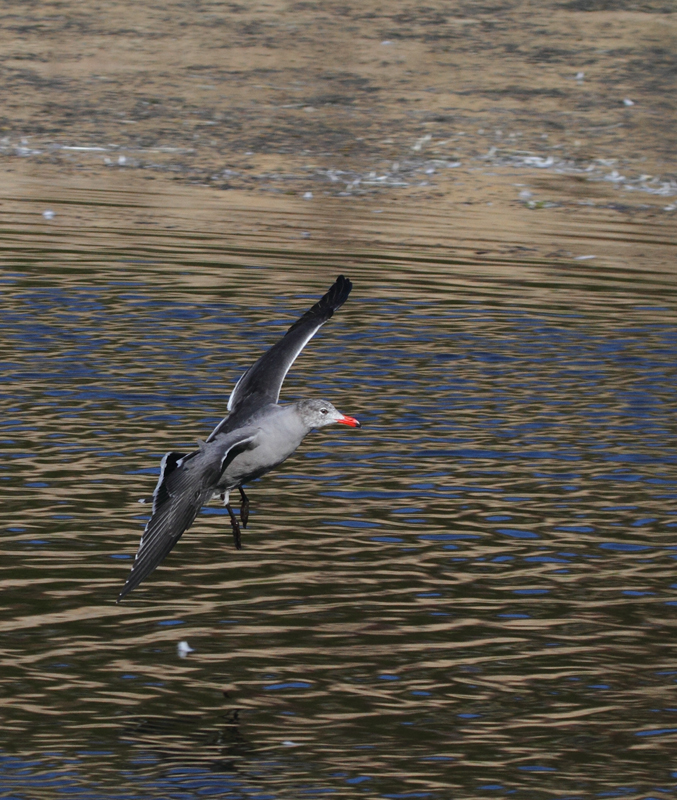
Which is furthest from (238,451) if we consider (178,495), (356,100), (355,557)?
(356,100)

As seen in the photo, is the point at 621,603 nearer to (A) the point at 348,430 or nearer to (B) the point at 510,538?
(B) the point at 510,538

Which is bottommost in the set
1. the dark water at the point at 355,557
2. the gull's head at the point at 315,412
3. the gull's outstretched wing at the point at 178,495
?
the dark water at the point at 355,557

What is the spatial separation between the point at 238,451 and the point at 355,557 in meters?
1.00

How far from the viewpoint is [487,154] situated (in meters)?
24.8

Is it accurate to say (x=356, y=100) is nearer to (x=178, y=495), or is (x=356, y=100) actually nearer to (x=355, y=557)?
(x=355, y=557)

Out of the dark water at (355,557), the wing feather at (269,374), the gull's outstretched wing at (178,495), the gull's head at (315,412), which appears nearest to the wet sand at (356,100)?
the dark water at (355,557)

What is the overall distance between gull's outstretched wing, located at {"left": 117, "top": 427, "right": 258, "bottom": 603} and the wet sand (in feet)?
45.3

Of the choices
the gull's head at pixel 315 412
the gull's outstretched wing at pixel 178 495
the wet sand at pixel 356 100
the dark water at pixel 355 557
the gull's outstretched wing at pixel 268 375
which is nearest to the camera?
the dark water at pixel 355 557

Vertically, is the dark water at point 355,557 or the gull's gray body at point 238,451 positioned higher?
the gull's gray body at point 238,451

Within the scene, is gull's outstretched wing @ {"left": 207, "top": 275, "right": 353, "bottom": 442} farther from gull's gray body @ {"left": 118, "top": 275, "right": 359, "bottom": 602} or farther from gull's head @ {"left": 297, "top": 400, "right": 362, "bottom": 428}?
gull's head @ {"left": 297, "top": 400, "right": 362, "bottom": 428}

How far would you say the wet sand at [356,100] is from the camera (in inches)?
937

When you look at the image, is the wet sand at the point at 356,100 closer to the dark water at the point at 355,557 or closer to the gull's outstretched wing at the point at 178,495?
the dark water at the point at 355,557

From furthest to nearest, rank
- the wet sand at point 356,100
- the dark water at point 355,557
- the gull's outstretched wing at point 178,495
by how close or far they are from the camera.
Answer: the wet sand at point 356,100 → the gull's outstretched wing at point 178,495 → the dark water at point 355,557

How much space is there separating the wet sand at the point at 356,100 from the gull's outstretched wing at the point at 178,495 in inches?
543
